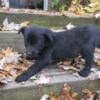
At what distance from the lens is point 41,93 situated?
187 inches

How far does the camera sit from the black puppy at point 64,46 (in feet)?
15.5

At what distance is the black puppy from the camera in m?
4.73

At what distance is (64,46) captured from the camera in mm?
5020

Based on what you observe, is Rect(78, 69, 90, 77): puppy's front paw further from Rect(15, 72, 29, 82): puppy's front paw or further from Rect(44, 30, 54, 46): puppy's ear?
Rect(15, 72, 29, 82): puppy's front paw

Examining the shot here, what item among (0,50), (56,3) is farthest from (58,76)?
(56,3)

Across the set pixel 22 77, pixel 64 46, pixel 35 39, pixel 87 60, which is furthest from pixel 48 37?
pixel 87 60

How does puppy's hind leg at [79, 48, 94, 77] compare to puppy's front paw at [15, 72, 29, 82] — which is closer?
puppy's front paw at [15, 72, 29, 82]

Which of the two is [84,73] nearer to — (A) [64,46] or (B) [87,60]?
(B) [87,60]

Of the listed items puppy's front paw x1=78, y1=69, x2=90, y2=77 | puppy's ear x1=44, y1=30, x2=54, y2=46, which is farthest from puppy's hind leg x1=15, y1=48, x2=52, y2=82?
puppy's front paw x1=78, y1=69, x2=90, y2=77

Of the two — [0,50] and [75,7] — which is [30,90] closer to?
[0,50]

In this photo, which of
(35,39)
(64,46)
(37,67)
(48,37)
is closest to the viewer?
(35,39)

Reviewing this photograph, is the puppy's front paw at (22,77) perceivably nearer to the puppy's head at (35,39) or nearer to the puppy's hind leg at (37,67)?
the puppy's hind leg at (37,67)

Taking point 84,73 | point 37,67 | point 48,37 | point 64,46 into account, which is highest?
point 48,37

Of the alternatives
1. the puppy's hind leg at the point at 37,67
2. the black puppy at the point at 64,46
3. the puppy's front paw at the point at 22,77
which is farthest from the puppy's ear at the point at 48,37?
the puppy's front paw at the point at 22,77
